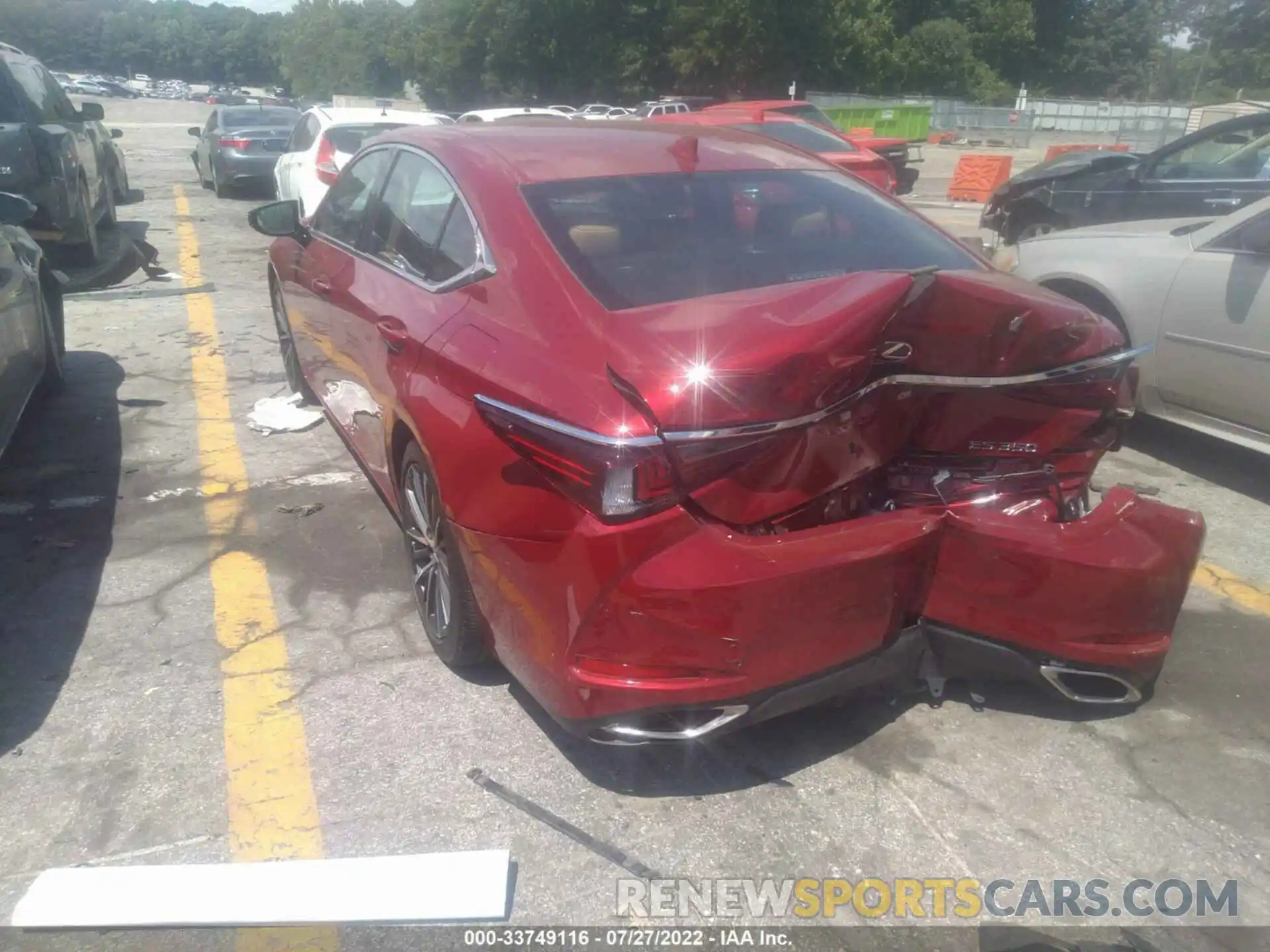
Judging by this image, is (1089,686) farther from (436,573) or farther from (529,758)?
(436,573)

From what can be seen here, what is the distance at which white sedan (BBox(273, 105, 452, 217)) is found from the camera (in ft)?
34.1

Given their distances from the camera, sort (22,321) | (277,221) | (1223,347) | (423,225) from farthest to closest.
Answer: (277,221), (22,321), (1223,347), (423,225)

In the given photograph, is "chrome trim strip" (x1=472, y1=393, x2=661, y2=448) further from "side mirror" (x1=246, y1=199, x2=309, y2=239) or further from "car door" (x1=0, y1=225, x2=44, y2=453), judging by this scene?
"side mirror" (x1=246, y1=199, x2=309, y2=239)

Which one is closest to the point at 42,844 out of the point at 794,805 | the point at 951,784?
the point at 794,805

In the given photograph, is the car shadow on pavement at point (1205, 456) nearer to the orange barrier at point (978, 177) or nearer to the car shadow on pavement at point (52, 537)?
the car shadow on pavement at point (52, 537)

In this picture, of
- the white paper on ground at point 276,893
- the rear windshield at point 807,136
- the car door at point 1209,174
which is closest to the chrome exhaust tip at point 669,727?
the white paper on ground at point 276,893

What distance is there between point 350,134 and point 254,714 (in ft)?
28.6

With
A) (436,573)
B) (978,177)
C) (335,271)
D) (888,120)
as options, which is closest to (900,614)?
(436,573)

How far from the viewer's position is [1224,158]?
9148 mm

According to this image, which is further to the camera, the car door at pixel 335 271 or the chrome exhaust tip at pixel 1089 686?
the car door at pixel 335 271

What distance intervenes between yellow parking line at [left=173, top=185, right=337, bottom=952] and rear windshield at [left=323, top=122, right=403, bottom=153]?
19.4 feet

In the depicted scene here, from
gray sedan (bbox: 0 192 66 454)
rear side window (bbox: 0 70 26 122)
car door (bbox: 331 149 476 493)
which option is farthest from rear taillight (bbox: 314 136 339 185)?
car door (bbox: 331 149 476 493)

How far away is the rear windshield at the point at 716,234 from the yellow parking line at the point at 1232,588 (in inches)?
68.1

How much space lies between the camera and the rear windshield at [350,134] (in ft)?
34.9
